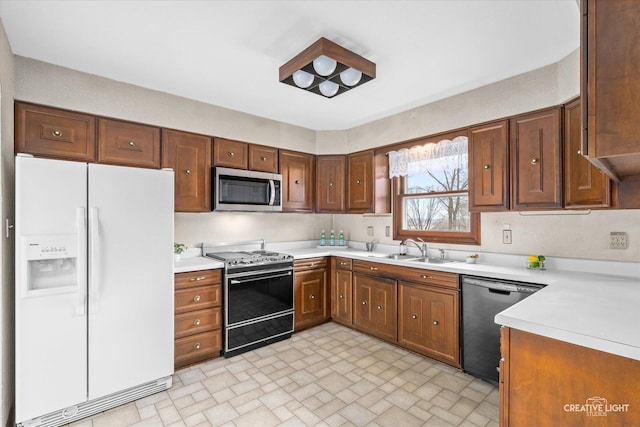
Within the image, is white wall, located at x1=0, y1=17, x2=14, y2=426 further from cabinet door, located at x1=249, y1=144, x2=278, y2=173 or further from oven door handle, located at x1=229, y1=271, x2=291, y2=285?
A: cabinet door, located at x1=249, y1=144, x2=278, y2=173

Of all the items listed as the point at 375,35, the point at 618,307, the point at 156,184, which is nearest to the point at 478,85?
the point at 375,35

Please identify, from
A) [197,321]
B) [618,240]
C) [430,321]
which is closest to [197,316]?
[197,321]

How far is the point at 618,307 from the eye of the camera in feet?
4.91

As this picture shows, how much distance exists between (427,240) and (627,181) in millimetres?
1808

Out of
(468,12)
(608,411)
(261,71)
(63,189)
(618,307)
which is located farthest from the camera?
(261,71)

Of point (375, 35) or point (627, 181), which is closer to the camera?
point (627, 181)

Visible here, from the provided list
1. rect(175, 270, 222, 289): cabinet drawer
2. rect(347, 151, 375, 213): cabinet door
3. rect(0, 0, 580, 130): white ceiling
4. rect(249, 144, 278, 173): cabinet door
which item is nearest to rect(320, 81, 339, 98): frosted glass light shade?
rect(0, 0, 580, 130): white ceiling

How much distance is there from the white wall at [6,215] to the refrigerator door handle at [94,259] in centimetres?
43

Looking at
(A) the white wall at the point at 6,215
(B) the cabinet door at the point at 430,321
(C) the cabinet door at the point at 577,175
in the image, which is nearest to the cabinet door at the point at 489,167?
(C) the cabinet door at the point at 577,175

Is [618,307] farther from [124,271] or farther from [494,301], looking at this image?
[124,271]

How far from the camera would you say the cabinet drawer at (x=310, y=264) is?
11.7 ft

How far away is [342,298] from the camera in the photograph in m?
3.75

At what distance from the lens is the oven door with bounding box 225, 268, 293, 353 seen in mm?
2998

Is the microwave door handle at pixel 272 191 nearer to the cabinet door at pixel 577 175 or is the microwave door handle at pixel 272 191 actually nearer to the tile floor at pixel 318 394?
the tile floor at pixel 318 394
